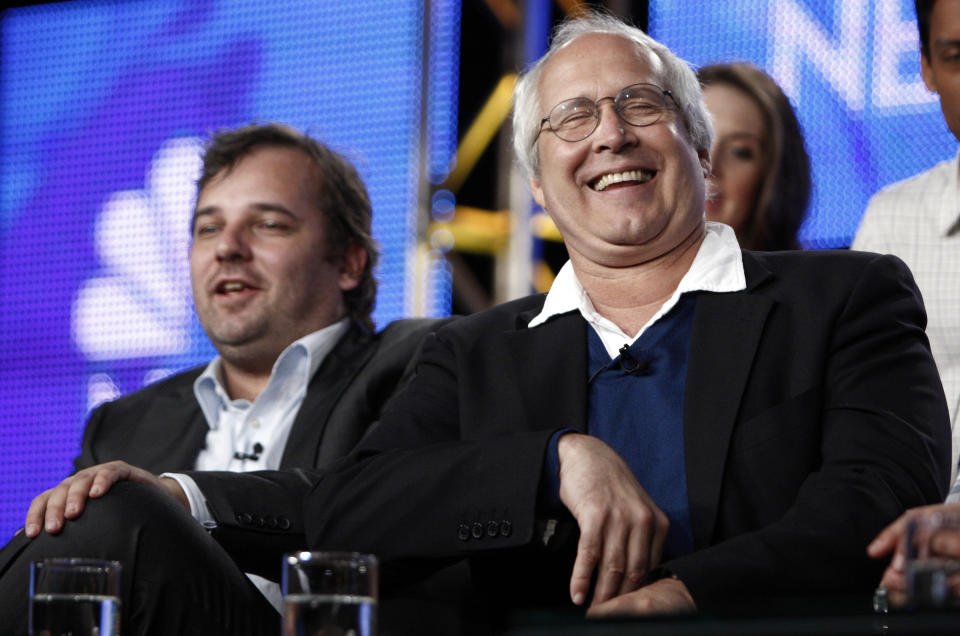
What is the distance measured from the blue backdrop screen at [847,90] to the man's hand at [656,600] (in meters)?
2.69

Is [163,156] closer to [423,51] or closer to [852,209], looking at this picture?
[423,51]

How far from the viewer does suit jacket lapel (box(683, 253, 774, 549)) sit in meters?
1.81

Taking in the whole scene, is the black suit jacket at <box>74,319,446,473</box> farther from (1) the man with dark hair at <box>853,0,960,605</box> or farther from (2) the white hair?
(1) the man with dark hair at <box>853,0,960,605</box>

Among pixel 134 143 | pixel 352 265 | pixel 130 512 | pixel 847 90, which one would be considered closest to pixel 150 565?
pixel 130 512

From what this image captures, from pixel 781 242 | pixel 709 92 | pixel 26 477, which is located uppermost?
pixel 709 92

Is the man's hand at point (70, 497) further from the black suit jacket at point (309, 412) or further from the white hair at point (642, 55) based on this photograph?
the white hair at point (642, 55)

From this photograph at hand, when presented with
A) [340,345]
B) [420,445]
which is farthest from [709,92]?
[420,445]

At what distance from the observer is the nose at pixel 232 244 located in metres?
2.91

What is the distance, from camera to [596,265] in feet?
7.05

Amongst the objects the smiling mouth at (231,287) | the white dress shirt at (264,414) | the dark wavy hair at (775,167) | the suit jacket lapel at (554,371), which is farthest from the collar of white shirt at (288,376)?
the dark wavy hair at (775,167)

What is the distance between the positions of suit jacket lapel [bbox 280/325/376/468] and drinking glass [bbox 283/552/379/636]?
4.56ft

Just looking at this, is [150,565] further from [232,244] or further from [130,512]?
[232,244]

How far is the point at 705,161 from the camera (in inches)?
90.0

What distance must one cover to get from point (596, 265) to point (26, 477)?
11.7 feet
